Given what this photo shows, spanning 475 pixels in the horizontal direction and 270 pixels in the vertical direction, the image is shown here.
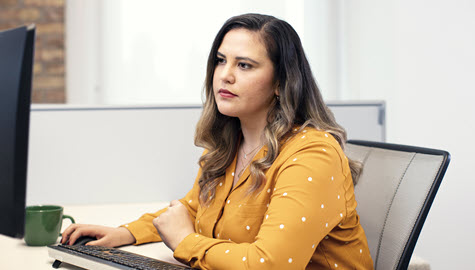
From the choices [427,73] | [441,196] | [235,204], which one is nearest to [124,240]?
[235,204]

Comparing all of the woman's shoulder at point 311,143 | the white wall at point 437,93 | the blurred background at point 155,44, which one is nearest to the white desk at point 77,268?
the woman's shoulder at point 311,143

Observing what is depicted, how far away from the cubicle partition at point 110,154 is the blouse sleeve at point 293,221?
0.77 m

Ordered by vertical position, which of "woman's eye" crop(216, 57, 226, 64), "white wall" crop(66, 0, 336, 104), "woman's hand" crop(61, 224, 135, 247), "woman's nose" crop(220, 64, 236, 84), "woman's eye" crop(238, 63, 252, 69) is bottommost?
"woman's hand" crop(61, 224, 135, 247)

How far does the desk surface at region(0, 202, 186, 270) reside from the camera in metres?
0.99

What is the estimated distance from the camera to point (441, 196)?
184 cm

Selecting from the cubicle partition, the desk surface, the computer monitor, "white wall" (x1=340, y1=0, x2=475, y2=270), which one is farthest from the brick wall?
the computer monitor

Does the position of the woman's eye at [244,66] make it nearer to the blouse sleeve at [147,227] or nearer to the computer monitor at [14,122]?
the blouse sleeve at [147,227]

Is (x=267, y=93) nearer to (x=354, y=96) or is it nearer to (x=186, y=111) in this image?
(x=186, y=111)

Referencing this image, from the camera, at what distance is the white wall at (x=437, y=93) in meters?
1.66

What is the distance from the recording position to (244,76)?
41.8 inches

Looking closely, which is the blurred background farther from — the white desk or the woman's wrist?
the woman's wrist

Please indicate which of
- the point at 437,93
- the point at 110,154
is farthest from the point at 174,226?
the point at 437,93

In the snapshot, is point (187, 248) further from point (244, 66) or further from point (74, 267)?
point (244, 66)

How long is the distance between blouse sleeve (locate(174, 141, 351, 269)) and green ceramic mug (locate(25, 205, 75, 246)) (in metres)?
0.34
